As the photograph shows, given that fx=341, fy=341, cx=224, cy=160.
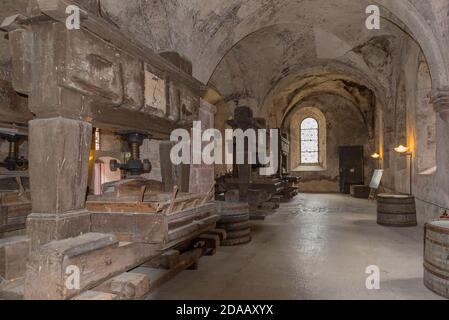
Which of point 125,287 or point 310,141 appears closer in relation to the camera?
point 125,287

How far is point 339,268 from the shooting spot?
4555mm

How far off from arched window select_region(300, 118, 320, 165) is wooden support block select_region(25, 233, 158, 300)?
61.8 ft

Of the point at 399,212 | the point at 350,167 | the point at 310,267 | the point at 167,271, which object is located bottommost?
the point at 310,267

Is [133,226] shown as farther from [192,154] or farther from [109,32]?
[192,154]

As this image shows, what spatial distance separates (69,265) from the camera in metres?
2.43

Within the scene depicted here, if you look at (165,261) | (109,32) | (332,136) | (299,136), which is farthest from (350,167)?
(109,32)

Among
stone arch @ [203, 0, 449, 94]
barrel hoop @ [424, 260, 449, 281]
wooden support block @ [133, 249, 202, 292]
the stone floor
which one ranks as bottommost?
the stone floor

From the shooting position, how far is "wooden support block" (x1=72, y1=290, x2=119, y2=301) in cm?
255

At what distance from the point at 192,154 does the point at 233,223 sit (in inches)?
55.3

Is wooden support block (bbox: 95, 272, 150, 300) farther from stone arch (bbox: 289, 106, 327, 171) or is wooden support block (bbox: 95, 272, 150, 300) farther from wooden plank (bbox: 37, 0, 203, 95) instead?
stone arch (bbox: 289, 106, 327, 171)

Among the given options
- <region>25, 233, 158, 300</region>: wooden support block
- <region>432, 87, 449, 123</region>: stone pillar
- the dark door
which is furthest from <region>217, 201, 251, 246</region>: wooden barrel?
the dark door

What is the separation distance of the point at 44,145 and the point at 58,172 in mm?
270

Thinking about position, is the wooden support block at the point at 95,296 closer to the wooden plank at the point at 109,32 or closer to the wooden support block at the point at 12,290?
the wooden support block at the point at 12,290

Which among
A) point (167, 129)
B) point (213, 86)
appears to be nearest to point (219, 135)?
point (213, 86)
